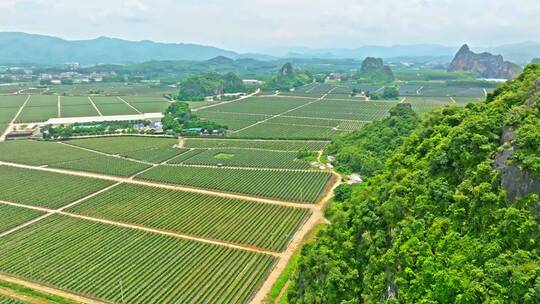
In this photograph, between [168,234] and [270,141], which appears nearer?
[168,234]

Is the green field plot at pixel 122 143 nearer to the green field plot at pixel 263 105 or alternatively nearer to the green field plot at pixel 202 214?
the green field plot at pixel 202 214

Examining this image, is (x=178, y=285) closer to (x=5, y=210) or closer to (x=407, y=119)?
(x=5, y=210)

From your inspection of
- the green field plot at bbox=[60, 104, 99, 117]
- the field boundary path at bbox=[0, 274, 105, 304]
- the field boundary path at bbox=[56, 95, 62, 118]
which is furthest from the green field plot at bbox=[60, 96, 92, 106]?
the field boundary path at bbox=[0, 274, 105, 304]

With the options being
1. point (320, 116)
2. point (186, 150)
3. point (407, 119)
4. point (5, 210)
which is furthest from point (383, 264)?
point (320, 116)

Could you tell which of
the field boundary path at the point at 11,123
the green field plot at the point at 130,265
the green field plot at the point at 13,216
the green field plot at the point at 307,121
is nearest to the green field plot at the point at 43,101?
the field boundary path at the point at 11,123

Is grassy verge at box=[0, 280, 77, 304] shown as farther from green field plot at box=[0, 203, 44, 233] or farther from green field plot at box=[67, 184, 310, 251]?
green field plot at box=[67, 184, 310, 251]

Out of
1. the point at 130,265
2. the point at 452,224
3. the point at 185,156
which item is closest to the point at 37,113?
the point at 185,156
